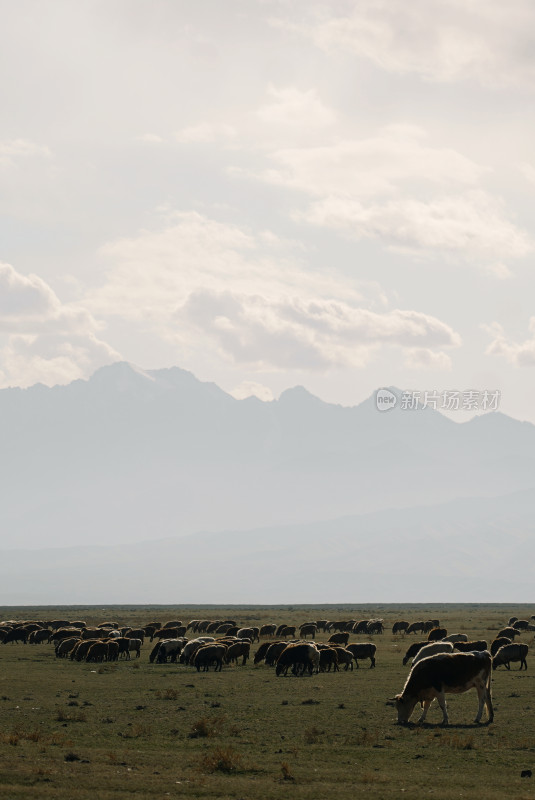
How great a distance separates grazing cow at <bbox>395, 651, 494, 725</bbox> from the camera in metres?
25.6

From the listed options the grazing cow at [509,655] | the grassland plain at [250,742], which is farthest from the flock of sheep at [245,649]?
the grassland plain at [250,742]

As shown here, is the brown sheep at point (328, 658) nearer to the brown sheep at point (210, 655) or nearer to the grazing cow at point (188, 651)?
the brown sheep at point (210, 655)

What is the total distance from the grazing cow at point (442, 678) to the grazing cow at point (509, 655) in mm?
19889

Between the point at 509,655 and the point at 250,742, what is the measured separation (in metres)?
25.4

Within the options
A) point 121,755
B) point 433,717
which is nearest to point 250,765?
point 121,755

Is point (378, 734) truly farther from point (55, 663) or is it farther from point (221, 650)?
point (55, 663)

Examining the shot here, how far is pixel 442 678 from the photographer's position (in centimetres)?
2555

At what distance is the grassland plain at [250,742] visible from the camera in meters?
18.3

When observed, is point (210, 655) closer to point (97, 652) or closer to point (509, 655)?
point (97, 652)

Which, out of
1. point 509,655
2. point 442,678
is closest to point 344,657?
point 509,655

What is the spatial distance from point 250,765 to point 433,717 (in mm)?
8936

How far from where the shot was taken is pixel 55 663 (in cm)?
4956

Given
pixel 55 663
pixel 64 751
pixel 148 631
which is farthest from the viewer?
pixel 148 631

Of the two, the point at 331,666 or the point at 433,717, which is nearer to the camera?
the point at 433,717
